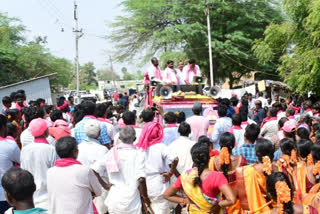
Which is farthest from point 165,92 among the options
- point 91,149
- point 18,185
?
point 18,185

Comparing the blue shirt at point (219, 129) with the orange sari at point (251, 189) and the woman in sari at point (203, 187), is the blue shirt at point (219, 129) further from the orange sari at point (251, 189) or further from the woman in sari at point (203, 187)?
the woman in sari at point (203, 187)

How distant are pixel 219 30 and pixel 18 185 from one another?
2804 centimetres

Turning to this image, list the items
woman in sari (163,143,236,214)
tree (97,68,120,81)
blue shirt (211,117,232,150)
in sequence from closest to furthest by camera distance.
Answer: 1. woman in sari (163,143,236,214)
2. blue shirt (211,117,232,150)
3. tree (97,68,120,81)

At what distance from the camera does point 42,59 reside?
115 feet

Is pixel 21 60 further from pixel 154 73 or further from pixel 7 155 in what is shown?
pixel 7 155

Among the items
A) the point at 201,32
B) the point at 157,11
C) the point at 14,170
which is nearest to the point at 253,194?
the point at 14,170

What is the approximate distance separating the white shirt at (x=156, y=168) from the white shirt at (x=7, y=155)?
171 centimetres

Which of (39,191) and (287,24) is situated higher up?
(287,24)

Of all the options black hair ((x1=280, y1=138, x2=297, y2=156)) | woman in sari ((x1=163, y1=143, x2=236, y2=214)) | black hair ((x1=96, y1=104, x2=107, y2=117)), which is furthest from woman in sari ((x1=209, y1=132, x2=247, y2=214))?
black hair ((x1=96, y1=104, x2=107, y2=117))

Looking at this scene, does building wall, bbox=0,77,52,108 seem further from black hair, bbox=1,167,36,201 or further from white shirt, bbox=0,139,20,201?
black hair, bbox=1,167,36,201

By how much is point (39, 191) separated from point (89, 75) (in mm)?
117808

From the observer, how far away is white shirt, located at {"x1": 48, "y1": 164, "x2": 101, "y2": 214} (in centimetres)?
439

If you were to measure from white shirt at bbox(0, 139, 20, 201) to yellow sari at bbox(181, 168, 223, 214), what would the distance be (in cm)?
229

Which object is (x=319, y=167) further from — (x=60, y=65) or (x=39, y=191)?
(x=60, y=65)
